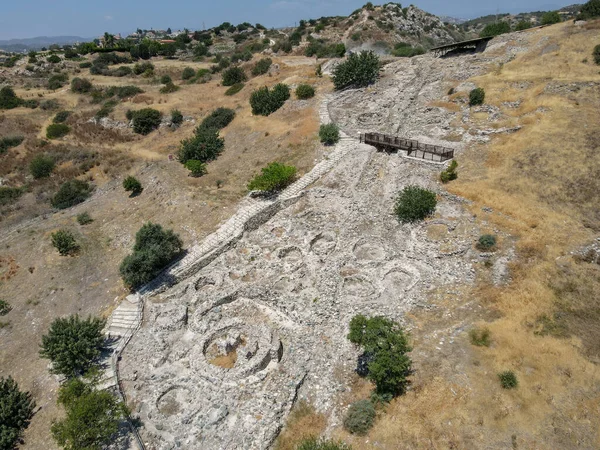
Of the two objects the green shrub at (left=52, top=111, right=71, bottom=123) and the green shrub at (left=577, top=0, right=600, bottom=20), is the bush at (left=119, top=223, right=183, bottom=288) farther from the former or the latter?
the green shrub at (left=577, top=0, right=600, bottom=20)

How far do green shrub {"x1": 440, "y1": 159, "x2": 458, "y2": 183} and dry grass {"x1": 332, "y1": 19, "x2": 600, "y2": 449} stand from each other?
1.81 ft

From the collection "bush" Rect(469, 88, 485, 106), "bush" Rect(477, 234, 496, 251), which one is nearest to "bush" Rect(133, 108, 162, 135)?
"bush" Rect(469, 88, 485, 106)

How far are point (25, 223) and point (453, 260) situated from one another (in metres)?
37.3

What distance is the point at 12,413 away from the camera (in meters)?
15.8

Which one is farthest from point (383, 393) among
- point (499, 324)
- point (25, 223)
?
point (25, 223)

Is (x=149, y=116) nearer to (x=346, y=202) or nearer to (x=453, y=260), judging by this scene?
(x=346, y=202)

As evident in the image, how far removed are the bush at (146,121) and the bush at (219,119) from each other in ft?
31.9

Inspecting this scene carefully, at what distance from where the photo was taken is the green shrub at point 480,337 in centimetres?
1628

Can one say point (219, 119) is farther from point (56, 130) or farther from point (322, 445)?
point (322, 445)

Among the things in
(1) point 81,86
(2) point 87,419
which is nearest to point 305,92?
(2) point 87,419

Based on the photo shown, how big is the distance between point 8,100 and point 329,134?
210 feet

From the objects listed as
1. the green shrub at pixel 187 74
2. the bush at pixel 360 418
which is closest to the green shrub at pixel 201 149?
the bush at pixel 360 418

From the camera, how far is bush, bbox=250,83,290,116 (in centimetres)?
4516

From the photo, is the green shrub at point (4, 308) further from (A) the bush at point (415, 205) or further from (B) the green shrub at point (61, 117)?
(B) the green shrub at point (61, 117)
